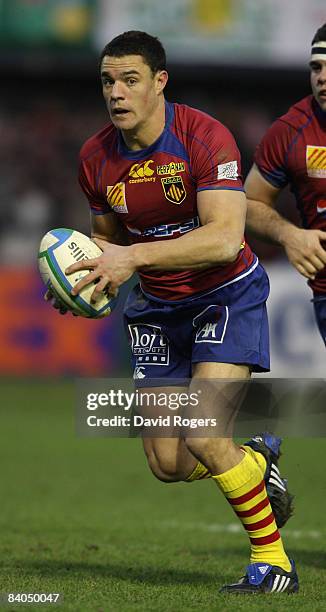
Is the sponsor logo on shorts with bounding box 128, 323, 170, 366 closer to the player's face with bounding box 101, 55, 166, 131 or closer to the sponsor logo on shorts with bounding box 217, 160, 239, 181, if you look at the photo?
the sponsor logo on shorts with bounding box 217, 160, 239, 181

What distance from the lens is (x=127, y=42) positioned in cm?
595

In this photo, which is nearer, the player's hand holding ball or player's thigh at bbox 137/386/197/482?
the player's hand holding ball

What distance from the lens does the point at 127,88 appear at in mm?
5953

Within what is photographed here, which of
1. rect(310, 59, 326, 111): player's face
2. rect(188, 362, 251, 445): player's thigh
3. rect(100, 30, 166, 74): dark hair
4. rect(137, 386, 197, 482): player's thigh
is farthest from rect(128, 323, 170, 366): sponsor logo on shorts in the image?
rect(310, 59, 326, 111): player's face

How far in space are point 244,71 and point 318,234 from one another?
15992 mm

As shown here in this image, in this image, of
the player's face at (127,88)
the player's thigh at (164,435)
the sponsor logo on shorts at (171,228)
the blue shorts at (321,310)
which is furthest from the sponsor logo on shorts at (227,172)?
the blue shorts at (321,310)

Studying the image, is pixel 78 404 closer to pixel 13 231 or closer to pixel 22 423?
pixel 22 423

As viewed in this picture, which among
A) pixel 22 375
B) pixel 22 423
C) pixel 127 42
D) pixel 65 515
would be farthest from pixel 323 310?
pixel 22 375

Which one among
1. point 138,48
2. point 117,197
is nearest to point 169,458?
point 117,197

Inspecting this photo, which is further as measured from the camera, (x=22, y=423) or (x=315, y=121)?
(x=22, y=423)

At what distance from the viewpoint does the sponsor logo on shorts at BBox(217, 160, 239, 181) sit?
5910mm

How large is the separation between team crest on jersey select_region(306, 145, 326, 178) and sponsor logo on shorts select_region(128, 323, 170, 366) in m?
1.21

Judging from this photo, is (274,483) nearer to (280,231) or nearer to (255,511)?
(255,511)

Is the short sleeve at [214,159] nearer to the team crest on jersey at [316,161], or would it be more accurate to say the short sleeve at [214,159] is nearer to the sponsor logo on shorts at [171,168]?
the sponsor logo on shorts at [171,168]
